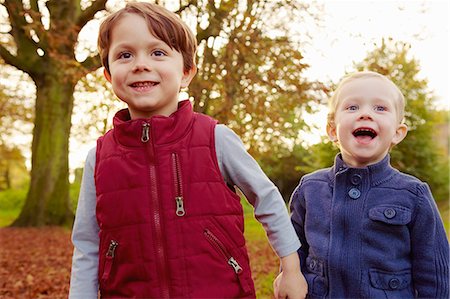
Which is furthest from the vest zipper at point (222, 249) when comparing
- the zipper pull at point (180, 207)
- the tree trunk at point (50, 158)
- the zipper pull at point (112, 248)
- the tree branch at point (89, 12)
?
the tree trunk at point (50, 158)

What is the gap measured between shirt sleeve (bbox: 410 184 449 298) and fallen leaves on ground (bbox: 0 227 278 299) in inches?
161

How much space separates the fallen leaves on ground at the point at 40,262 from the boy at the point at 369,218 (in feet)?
13.1

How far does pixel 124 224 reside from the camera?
2.20m

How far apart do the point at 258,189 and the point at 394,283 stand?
0.68 metres

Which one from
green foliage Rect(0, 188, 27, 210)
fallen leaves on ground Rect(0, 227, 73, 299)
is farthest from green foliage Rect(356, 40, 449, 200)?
green foliage Rect(0, 188, 27, 210)

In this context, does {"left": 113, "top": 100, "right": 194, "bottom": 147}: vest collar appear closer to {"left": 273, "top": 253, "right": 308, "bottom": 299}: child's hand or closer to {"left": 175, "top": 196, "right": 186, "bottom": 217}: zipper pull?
{"left": 175, "top": 196, "right": 186, "bottom": 217}: zipper pull

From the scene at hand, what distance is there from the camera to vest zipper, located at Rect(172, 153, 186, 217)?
2.14 m

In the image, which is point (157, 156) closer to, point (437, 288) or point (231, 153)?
point (231, 153)

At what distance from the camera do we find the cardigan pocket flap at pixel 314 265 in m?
2.41

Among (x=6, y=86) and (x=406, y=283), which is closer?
(x=406, y=283)

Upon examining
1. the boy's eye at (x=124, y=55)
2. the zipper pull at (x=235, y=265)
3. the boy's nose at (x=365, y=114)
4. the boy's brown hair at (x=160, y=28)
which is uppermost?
the boy's brown hair at (x=160, y=28)

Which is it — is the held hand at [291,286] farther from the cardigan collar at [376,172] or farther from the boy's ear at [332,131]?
the boy's ear at [332,131]

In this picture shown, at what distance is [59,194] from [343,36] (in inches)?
341

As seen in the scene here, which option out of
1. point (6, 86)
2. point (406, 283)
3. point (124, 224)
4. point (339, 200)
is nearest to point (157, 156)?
point (124, 224)
